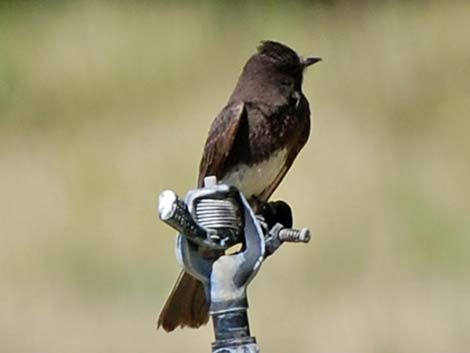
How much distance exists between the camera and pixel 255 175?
2.57m

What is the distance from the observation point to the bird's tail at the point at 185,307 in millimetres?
2416

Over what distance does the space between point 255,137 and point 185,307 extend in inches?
11.5

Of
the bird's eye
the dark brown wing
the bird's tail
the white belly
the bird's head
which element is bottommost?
the bird's tail

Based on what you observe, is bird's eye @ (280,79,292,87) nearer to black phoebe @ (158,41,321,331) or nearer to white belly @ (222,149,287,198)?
black phoebe @ (158,41,321,331)

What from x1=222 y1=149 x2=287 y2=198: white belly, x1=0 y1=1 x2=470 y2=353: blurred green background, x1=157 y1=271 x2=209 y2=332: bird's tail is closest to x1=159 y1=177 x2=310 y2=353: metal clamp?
x1=157 y1=271 x2=209 y2=332: bird's tail

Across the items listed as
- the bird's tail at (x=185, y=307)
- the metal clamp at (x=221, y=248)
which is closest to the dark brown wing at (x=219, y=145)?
the bird's tail at (x=185, y=307)

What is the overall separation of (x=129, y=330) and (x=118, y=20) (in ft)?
2.10

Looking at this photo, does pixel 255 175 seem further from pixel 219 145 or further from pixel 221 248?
pixel 221 248

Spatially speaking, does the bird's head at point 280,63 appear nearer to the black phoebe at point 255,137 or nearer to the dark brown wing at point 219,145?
the black phoebe at point 255,137

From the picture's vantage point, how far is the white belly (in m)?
2.55

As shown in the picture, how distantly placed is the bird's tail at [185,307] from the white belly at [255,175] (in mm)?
185

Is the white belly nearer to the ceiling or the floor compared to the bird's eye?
nearer to the floor

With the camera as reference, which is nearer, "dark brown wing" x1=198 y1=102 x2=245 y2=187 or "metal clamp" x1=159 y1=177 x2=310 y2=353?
"metal clamp" x1=159 y1=177 x2=310 y2=353

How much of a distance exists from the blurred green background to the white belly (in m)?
0.82
